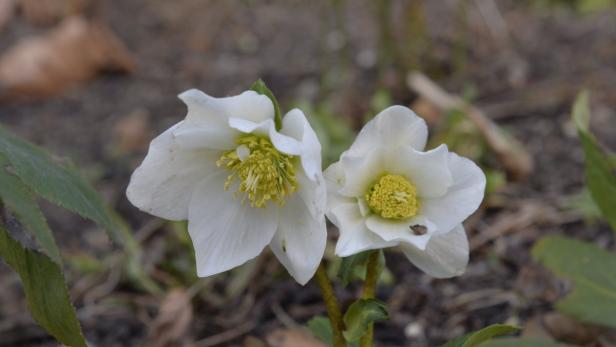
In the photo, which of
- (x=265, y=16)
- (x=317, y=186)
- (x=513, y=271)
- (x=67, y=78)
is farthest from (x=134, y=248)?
(x=265, y=16)

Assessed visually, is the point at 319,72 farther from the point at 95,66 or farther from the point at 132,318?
the point at 132,318

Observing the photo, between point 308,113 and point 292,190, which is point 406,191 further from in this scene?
point 308,113

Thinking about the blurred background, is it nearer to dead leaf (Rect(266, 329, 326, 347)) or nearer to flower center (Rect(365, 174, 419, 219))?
dead leaf (Rect(266, 329, 326, 347))

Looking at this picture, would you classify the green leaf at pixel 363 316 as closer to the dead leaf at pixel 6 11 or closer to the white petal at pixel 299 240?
the white petal at pixel 299 240

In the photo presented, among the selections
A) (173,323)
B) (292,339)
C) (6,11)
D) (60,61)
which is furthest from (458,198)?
(6,11)

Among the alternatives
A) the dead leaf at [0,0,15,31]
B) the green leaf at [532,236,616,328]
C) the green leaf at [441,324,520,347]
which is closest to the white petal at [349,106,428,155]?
the green leaf at [441,324,520,347]

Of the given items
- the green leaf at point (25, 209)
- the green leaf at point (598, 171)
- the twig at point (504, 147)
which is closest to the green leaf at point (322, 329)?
the green leaf at point (25, 209)
